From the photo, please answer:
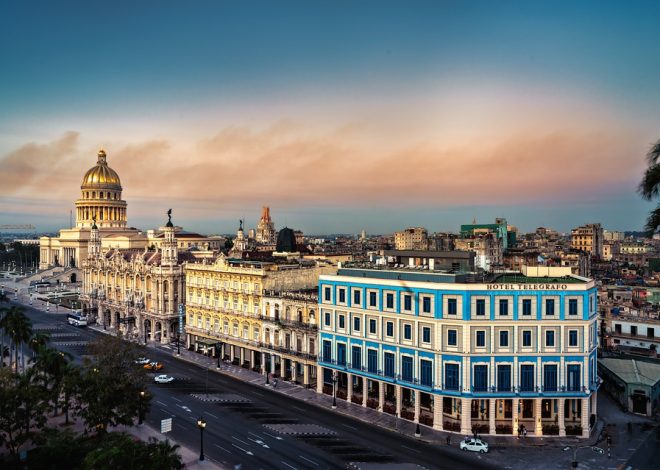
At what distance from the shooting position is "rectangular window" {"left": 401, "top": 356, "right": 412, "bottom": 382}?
188 ft

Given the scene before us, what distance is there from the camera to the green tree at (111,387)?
48.1 metres

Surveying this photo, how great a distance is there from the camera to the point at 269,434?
178ft

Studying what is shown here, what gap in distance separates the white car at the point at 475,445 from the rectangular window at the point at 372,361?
43.6 ft

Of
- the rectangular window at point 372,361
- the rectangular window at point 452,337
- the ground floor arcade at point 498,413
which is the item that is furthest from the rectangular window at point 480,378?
the rectangular window at point 372,361

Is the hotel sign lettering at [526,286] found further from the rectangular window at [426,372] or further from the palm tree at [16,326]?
the palm tree at [16,326]

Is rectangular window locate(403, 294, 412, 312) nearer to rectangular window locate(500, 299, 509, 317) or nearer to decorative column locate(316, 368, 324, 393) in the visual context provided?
rectangular window locate(500, 299, 509, 317)

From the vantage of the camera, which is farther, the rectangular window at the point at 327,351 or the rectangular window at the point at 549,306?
the rectangular window at the point at 327,351

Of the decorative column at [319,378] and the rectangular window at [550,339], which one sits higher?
the rectangular window at [550,339]

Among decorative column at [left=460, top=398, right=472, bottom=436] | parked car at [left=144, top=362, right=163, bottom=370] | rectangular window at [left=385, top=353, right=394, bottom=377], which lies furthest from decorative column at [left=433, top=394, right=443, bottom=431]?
parked car at [left=144, top=362, right=163, bottom=370]

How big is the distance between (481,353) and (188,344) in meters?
57.1

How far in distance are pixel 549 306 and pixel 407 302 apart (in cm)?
1400

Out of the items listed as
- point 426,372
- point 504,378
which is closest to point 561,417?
point 504,378

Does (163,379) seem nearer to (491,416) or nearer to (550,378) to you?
(491,416)

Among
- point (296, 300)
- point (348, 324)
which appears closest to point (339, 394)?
point (348, 324)
